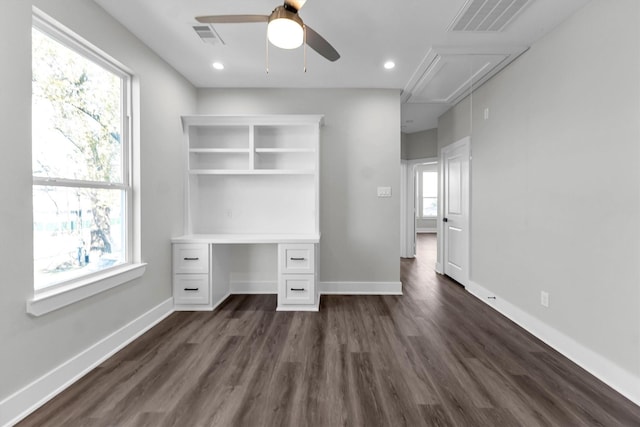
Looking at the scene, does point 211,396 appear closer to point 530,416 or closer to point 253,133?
point 530,416

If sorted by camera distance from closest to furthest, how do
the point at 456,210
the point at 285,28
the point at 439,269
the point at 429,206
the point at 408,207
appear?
the point at 285,28 < the point at 456,210 < the point at 439,269 < the point at 408,207 < the point at 429,206

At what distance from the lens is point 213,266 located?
3.27 metres

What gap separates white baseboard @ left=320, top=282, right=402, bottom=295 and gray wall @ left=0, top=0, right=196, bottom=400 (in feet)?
6.25

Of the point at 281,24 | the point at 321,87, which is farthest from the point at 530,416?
the point at 321,87

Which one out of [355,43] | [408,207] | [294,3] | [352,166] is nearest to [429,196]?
[408,207]

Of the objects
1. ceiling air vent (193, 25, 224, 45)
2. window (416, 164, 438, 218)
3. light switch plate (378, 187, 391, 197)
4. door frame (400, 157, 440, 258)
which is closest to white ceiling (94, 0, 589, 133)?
ceiling air vent (193, 25, 224, 45)

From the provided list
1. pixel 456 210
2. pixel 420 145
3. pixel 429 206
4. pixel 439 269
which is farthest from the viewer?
pixel 429 206

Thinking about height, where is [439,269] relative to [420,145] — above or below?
below

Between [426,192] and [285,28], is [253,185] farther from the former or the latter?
[426,192]

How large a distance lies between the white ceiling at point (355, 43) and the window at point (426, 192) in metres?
7.06

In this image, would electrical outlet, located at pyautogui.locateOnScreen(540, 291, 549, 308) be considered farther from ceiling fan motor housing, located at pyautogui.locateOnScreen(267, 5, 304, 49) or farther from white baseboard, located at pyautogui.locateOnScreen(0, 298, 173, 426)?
white baseboard, located at pyautogui.locateOnScreen(0, 298, 173, 426)

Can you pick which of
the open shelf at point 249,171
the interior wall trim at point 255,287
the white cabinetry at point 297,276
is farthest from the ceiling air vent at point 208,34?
the interior wall trim at point 255,287

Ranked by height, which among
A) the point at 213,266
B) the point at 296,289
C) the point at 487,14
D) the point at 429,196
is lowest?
the point at 296,289

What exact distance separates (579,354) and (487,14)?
2685 millimetres
